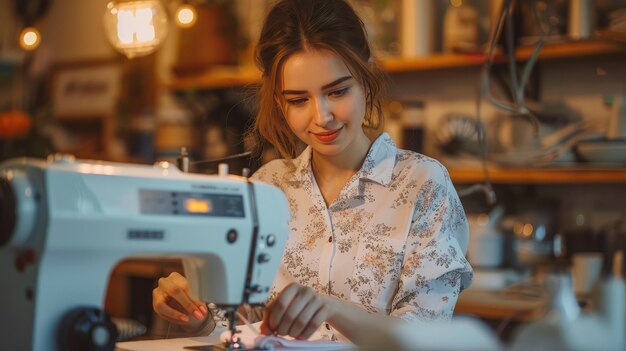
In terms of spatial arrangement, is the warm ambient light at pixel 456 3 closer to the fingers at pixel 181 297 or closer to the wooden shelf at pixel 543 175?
the wooden shelf at pixel 543 175

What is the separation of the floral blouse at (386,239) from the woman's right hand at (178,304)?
27 centimetres

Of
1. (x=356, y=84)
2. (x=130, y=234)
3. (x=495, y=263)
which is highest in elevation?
(x=356, y=84)

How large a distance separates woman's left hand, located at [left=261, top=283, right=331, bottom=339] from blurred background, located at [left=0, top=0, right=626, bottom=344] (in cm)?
80

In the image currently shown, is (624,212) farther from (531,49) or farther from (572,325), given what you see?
(572,325)

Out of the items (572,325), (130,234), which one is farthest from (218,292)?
(572,325)

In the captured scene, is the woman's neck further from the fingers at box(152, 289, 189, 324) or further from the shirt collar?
the fingers at box(152, 289, 189, 324)

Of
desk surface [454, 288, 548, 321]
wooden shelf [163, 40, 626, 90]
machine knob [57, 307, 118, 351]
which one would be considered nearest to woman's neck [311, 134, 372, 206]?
wooden shelf [163, 40, 626, 90]

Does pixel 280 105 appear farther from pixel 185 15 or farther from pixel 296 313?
pixel 185 15

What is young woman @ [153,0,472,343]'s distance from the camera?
1.98 metres

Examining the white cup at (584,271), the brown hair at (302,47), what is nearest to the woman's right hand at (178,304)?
the brown hair at (302,47)

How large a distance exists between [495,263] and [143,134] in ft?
7.16

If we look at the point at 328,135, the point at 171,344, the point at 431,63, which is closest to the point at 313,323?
the point at 171,344

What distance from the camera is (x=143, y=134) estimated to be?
4.96 m

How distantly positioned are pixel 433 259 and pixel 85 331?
773 millimetres
